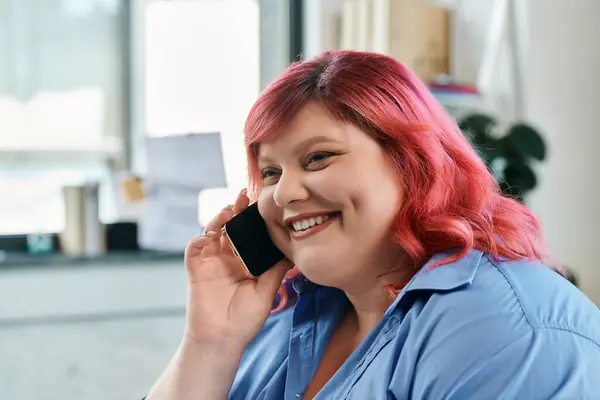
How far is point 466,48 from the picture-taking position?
2.39 meters

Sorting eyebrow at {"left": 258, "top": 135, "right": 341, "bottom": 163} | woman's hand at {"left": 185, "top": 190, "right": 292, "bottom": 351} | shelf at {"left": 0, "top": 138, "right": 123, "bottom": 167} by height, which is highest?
eyebrow at {"left": 258, "top": 135, "right": 341, "bottom": 163}

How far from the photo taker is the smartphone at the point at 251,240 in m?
1.32

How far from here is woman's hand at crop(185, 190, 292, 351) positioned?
1324 millimetres

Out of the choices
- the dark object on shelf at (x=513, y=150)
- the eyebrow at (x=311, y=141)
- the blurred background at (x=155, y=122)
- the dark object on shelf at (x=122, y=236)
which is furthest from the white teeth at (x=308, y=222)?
the dark object on shelf at (x=122, y=236)

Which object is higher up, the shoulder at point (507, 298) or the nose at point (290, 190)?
the nose at point (290, 190)

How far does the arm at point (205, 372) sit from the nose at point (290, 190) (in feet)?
1.09

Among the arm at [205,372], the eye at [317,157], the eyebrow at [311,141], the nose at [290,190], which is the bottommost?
the arm at [205,372]

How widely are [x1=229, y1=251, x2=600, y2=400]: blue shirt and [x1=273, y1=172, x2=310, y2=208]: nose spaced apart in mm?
222

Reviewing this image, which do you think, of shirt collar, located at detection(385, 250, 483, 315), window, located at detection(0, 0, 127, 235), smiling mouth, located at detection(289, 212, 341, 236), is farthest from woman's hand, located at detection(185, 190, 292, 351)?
window, located at detection(0, 0, 127, 235)

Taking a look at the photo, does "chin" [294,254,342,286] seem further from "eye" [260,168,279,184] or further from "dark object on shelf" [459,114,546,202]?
"dark object on shelf" [459,114,546,202]

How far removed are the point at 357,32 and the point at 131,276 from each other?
100 cm

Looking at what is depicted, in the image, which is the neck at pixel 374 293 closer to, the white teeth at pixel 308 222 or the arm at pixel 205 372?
the white teeth at pixel 308 222

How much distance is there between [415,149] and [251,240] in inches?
14.3

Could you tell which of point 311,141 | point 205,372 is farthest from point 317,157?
point 205,372
